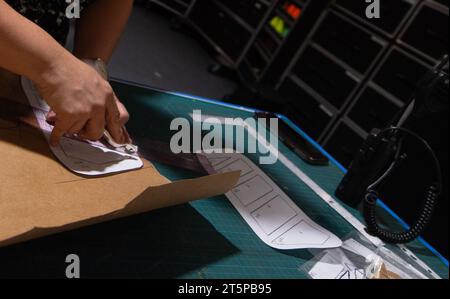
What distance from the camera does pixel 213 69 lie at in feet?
12.6

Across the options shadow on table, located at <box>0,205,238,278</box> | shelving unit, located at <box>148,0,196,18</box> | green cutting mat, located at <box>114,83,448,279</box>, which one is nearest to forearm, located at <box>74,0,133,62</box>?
green cutting mat, located at <box>114,83,448,279</box>

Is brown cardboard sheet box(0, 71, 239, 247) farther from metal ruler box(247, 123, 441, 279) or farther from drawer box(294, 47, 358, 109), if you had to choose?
drawer box(294, 47, 358, 109)

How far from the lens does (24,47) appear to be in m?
0.54

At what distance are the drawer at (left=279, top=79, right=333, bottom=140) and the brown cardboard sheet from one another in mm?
2182

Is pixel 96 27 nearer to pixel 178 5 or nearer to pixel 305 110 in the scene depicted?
pixel 305 110

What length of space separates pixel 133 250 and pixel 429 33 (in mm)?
2156

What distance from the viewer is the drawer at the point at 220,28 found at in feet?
12.1

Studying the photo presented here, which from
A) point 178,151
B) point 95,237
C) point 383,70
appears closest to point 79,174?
point 95,237

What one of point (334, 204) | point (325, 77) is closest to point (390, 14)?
point (325, 77)

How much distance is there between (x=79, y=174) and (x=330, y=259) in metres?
0.49

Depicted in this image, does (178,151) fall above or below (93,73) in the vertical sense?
below

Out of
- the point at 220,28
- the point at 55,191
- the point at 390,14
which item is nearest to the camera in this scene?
the point at 55,191

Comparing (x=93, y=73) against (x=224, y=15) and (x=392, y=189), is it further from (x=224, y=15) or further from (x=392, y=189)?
(x=224, y=15)

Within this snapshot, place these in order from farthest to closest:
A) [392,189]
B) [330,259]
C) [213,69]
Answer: [213,69], [392,189], [330,259]
